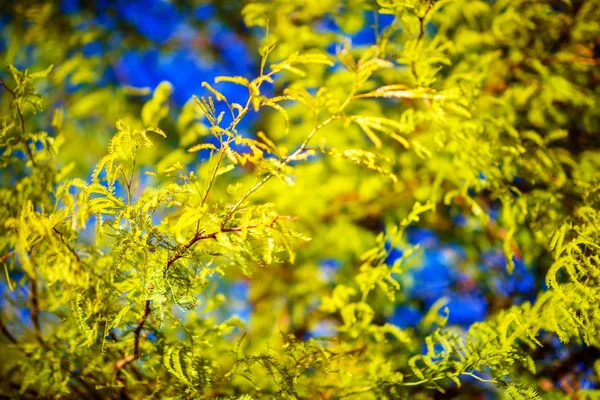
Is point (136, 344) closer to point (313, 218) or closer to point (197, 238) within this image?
point (197, 238)

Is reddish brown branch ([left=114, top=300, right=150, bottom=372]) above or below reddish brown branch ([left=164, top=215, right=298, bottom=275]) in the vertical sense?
below

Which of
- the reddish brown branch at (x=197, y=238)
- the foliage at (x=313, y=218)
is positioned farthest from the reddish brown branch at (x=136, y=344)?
the reddish brown branch at (x=197, y=238)

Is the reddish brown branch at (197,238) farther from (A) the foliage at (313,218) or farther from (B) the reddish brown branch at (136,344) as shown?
(B) the reddish brown branch at (136,344)

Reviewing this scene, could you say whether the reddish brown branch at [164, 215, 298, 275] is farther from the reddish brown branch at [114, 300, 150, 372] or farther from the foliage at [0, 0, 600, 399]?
the reddish brown branch at [114, 300, 150, 372]

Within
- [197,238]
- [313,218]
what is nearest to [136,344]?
[197,238]

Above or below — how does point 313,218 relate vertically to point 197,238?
below

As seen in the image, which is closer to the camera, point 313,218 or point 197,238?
point 197,238

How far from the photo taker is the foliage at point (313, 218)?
0.74m

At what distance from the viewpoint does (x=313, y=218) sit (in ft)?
6.84

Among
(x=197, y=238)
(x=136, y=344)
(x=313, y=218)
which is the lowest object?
(x=313, y=218)

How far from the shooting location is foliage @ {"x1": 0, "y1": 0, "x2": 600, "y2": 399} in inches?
29.2

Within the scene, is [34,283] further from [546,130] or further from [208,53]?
[208,53]

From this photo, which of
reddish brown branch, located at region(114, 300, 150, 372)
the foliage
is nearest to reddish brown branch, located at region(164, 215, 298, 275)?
the foliage

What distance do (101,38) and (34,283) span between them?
4.91 ft
